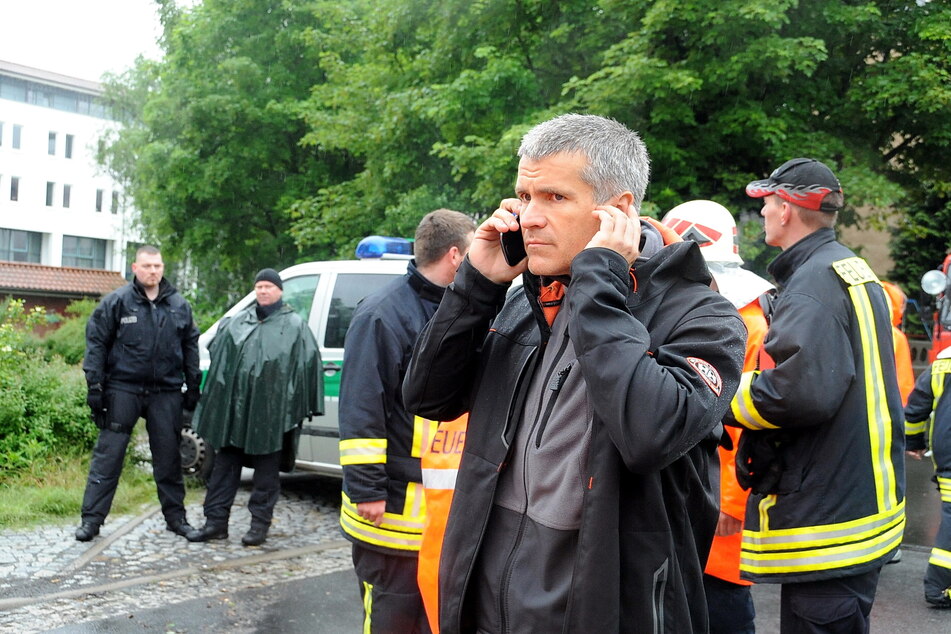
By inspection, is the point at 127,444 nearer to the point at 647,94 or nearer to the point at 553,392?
the point at 553,392

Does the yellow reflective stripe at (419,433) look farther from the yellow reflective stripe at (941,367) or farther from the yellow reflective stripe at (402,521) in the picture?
the yellow reflective stripe at (941,367)

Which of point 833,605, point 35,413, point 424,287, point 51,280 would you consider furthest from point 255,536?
point 51,280

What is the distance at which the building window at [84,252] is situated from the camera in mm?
69938

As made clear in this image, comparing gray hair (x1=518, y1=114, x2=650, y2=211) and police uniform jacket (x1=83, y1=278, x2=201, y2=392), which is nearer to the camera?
gray hair (x1=518, y1=114, x2=650, y2=211)

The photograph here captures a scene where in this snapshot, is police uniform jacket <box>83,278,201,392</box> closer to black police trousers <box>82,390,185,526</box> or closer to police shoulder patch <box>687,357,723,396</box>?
black police trousers <box>82,390,185,526</box>

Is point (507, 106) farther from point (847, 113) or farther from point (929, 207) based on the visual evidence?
point (929, 207)

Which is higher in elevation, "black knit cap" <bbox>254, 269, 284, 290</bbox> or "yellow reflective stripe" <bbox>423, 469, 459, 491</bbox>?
"black knit cap" <bbox>254, 269, 284, 290</bbox>

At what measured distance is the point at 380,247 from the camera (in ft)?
25.2

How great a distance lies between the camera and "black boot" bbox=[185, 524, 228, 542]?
23.9ft

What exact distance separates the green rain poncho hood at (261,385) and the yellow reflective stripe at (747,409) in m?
4.53

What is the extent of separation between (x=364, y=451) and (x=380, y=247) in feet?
12.7

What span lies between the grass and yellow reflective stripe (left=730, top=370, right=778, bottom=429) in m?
6.03

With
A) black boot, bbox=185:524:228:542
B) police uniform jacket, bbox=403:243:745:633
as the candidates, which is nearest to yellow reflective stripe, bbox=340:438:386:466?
police uniform jacket, bbox=403:243:745:633

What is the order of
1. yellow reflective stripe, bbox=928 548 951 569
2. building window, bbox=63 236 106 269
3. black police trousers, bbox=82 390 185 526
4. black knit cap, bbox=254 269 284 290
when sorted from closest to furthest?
1. yellow reflective stripe, bbox=928 548 951 569
2. black police trousers, bbox=82 390 185 526
3. black knit cap, bbox=254 269 284 290
4. building window, bbox=63 236 106 269
